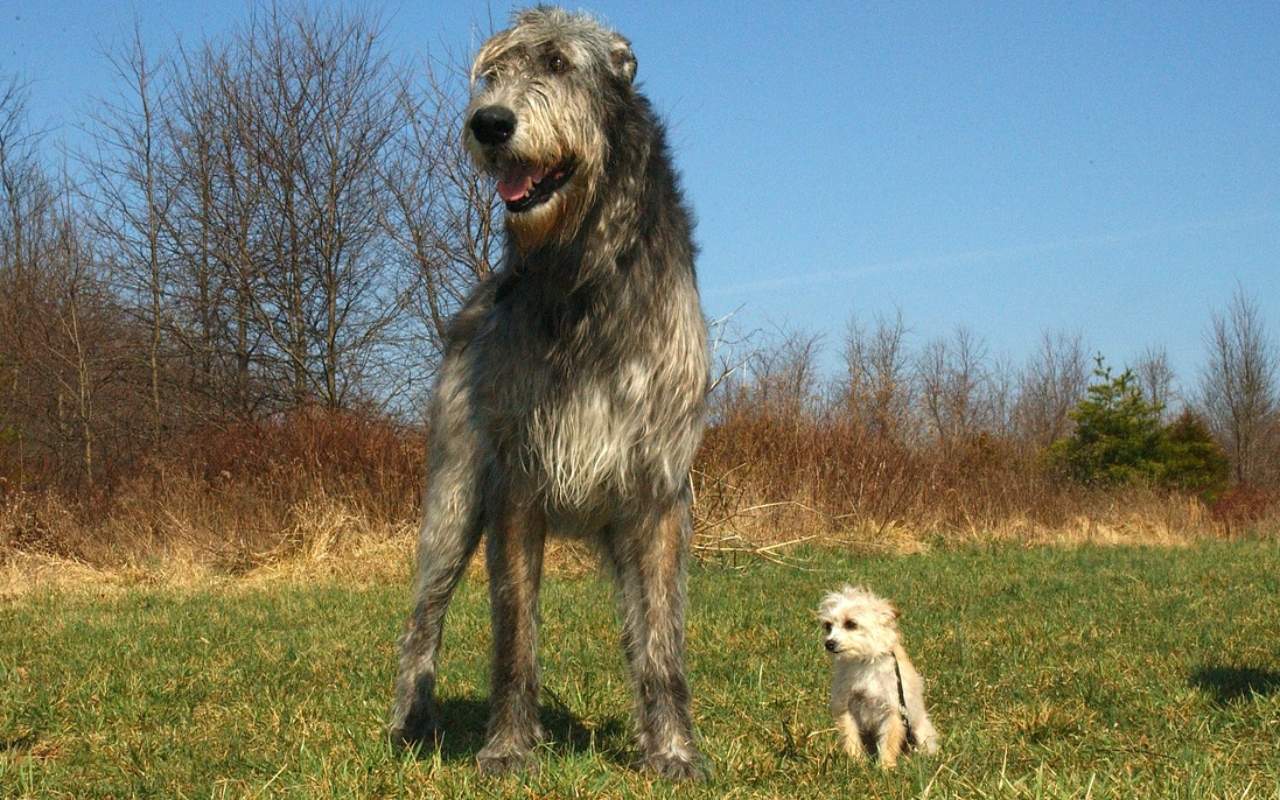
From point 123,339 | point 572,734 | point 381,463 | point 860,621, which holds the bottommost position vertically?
point 572,734

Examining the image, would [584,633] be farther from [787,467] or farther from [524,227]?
[787,467]

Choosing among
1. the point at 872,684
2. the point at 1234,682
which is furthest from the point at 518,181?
the point at 1234,682

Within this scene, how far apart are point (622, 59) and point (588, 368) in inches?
40.2

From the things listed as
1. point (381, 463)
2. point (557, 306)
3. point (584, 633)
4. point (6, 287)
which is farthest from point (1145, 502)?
point (6, 287)

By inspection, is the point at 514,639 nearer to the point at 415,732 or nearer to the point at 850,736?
the point at 415,732

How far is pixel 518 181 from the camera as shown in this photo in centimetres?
350

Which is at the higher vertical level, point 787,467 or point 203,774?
point 787,467

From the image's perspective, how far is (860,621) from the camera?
4.50m

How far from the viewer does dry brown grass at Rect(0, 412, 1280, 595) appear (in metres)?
12.4

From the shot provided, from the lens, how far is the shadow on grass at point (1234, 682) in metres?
5.11

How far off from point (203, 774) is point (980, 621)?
208 inches

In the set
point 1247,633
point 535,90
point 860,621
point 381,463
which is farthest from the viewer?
point 381,463

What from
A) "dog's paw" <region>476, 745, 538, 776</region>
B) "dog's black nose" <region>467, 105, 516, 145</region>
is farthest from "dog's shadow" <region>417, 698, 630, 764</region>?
"dog's black nose" <region>467, 105, 516, 145</region>

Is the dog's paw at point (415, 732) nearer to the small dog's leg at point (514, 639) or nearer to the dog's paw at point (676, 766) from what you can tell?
the small dog's leg at point (514, 639)
